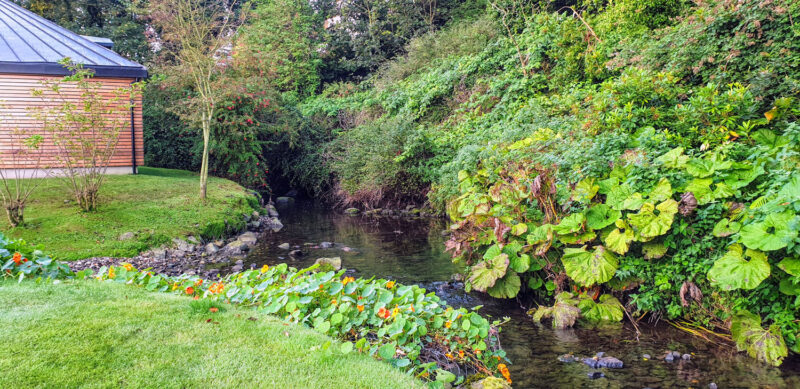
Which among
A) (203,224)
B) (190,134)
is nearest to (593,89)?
(203,224)

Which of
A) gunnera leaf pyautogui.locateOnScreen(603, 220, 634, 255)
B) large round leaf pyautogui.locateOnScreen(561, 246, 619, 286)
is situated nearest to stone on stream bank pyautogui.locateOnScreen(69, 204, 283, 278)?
large round leaf pyautogui.locateOnScreen(561, 246, 619, 286)

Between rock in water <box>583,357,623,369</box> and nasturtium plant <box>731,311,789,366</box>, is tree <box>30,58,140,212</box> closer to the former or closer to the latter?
rock in water <box>583,357,623,369</box>

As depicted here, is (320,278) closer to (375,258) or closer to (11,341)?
(11,341)

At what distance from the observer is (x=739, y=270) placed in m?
4.76

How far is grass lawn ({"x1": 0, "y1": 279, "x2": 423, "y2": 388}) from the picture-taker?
9.56ft

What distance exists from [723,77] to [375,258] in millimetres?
7732

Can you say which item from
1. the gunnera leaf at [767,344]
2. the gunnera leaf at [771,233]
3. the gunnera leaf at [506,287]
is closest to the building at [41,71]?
the gunnera leaf at [506,287]

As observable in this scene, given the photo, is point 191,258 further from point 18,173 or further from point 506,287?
point 506,287

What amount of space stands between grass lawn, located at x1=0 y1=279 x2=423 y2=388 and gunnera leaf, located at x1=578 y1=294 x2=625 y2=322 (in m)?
3.77

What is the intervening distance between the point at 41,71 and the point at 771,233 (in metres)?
17.2

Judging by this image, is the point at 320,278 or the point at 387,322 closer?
the point at 387,322

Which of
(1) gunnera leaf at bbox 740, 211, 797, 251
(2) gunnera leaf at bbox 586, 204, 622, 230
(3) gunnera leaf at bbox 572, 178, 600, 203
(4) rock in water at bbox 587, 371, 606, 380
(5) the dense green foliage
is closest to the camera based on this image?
(1) gunnera leaf at bbox 740, 211, 797, 251

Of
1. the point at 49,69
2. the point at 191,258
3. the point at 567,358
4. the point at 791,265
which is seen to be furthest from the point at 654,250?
the point at 49,69

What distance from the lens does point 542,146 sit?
25.9 ft
